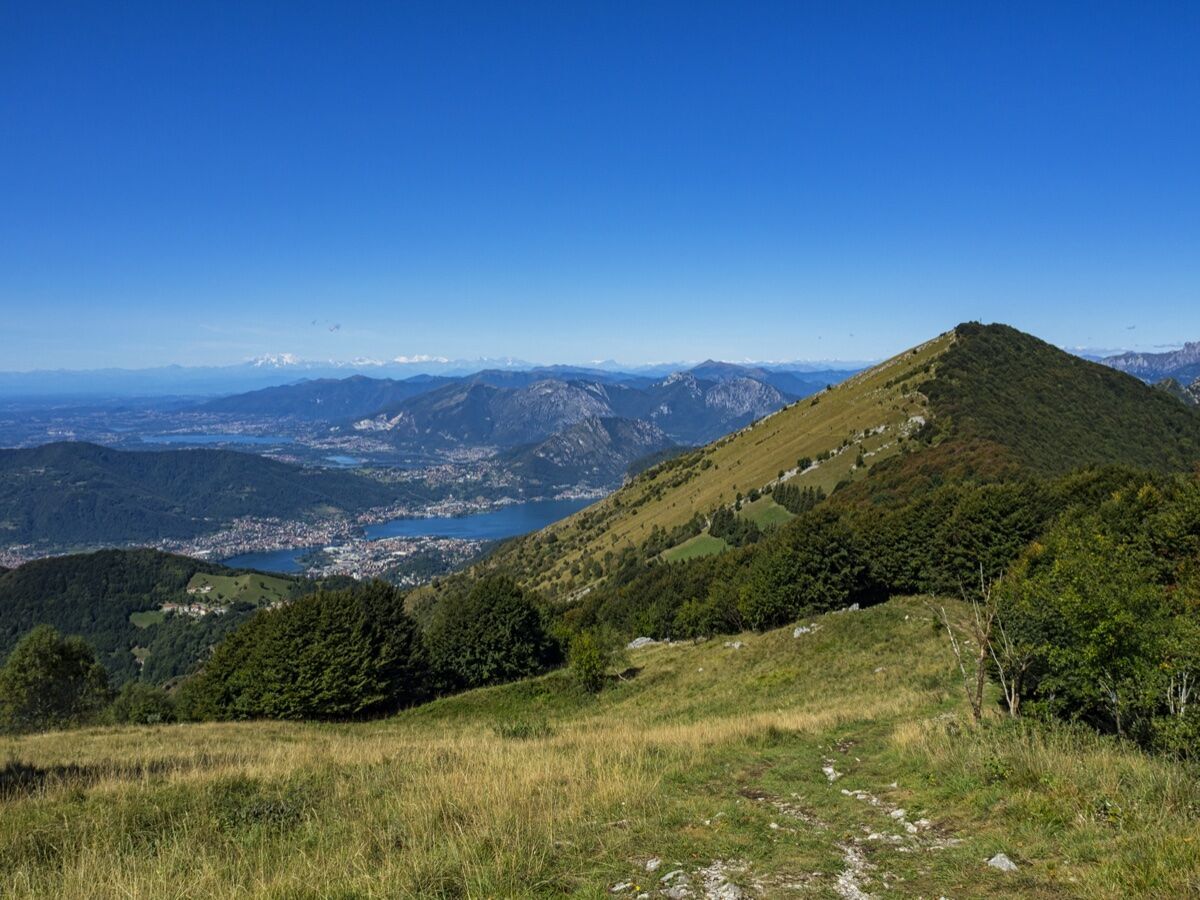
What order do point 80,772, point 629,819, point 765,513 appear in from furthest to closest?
point 765,513
point 80,772
point 629,819

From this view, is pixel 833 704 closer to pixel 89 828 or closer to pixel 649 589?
pixel 89 828

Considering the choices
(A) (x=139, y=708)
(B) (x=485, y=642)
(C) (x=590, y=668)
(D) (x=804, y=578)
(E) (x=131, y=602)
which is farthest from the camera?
(E) (x=131, y=602)

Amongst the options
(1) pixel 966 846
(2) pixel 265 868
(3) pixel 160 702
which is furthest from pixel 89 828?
(3) pixel 160 702

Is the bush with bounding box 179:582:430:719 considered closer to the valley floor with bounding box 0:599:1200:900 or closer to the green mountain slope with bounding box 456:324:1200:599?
the valley floor with bounding box 0:599:1200:900

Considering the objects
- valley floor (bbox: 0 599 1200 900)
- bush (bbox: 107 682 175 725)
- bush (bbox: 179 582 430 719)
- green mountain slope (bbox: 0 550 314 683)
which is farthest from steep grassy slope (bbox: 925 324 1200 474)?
green mountain slope (bbox: 0 550 314 683)

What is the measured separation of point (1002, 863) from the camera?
587 cm

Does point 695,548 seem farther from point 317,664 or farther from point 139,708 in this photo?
point 139,708

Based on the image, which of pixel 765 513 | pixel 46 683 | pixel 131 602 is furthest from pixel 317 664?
pixel 131 602

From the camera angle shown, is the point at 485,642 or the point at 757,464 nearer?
the point at 485,642

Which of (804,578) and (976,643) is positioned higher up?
(976,643)

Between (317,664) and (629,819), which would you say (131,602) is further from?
(629,819)

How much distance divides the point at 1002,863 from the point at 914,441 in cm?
11298

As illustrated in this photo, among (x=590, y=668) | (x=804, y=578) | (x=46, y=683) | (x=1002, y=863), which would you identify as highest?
(x=1002, y=863)

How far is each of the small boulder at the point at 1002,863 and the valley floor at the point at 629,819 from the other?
89mm
